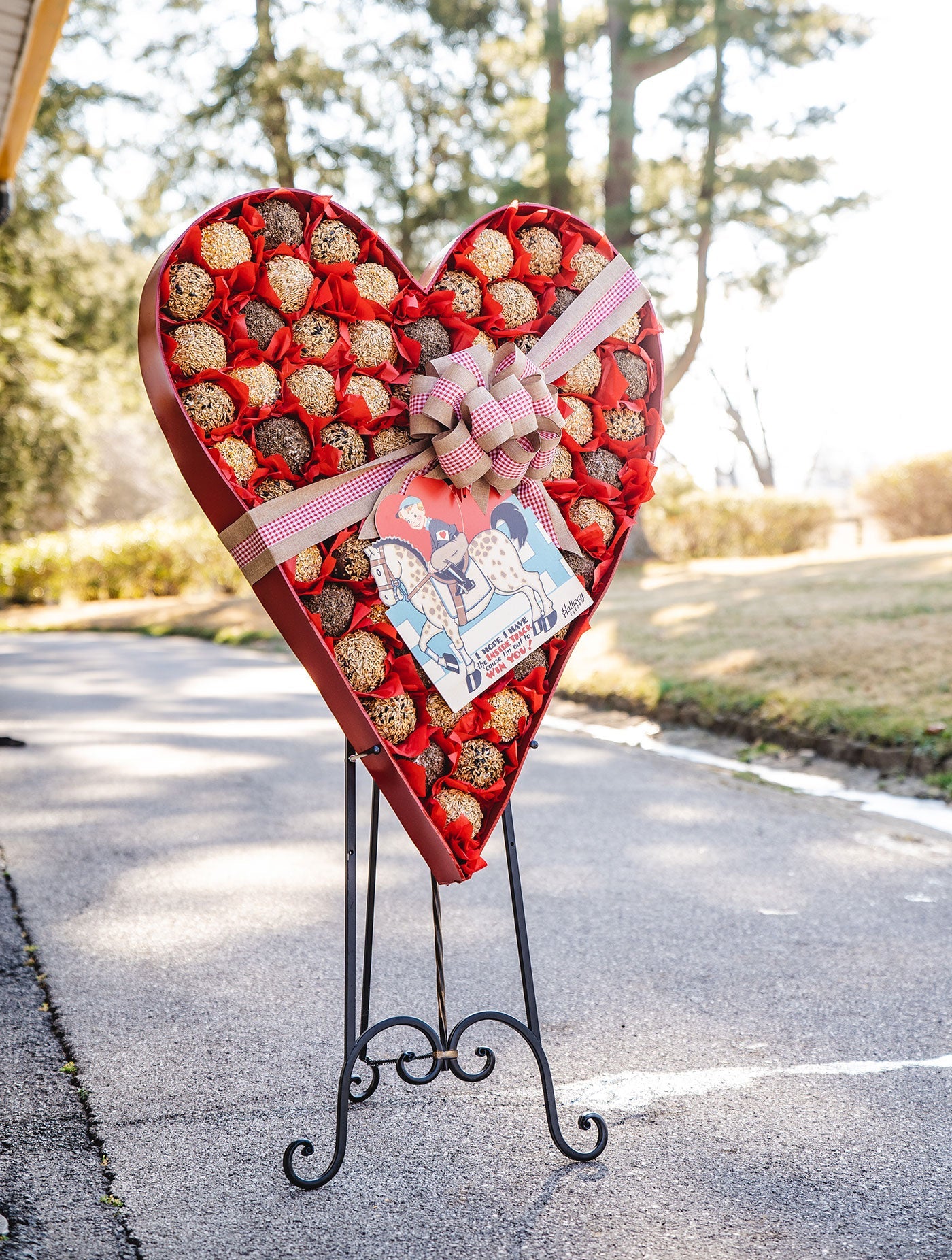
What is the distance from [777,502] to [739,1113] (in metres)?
17.8

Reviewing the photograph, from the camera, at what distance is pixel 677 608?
429 inches

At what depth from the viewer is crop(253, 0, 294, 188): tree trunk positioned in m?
16.8

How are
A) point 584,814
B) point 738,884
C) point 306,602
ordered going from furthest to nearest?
point 584,814
point 738,884
point 306,602

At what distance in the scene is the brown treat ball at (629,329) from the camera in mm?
2502

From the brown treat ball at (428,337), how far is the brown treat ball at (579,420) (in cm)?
31

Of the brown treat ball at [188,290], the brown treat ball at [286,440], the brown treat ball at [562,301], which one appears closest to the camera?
the brown treat ball at [188,290]

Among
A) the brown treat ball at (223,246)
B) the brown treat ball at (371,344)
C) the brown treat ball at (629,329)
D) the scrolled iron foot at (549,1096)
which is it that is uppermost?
the brown treat ball at (223,246)

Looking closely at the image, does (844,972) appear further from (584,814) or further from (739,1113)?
(584,814)

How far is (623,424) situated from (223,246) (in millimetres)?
999

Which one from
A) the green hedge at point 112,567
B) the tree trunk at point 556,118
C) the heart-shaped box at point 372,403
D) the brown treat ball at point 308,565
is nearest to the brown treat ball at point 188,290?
the heart-shaped box at point 372,403

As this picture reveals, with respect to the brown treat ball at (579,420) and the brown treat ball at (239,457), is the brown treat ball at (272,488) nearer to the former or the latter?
the brown treat ball at (239,457)

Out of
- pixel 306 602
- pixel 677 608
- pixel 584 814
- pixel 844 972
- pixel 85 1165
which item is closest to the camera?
pixel 306 602

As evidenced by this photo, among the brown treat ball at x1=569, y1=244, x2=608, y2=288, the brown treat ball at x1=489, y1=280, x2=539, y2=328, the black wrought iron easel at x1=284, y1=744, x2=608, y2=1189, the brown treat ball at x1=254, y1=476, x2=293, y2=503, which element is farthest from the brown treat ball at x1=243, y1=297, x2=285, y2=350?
the black wrought iron easel at x1=284, y1=744, x2=608, y2=1189

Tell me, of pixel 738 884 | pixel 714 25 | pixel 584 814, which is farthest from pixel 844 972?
pixel 714 25
